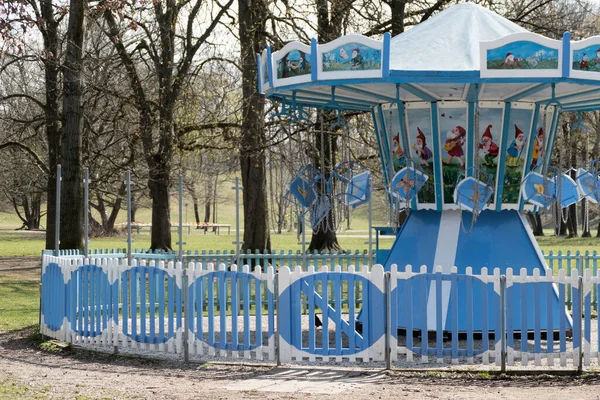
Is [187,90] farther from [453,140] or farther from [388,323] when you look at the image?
[388,323]

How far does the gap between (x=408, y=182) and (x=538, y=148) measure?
2.09 meters

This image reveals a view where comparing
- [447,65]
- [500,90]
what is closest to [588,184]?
[500,90]

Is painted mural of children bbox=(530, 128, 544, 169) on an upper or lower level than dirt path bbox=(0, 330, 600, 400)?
upper

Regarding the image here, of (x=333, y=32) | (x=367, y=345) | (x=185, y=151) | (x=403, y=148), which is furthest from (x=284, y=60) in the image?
(x=185, y=151)

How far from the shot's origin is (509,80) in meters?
11.3

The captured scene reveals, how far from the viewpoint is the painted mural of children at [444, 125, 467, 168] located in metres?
13.6

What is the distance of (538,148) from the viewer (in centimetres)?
1416

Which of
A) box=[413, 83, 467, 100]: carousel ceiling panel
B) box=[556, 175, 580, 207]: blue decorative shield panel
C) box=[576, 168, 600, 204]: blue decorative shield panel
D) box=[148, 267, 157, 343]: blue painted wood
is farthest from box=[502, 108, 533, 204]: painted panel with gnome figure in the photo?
box=[148, 267, 157, 343]: blue painted wood

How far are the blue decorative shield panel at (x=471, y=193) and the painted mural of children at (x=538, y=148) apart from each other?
3.86 ft

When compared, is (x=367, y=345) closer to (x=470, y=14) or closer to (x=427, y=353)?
(x=427, y=353)

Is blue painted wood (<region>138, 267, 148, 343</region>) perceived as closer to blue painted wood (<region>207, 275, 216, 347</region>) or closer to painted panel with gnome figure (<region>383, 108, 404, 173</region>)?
blue painted wood (<region>207, 275, 216, 347</region>)

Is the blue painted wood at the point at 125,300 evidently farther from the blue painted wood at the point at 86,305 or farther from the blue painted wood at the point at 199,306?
the blue painted wood at the point at 199,306

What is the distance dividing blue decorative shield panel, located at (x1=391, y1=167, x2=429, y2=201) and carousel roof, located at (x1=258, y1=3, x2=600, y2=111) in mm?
1076

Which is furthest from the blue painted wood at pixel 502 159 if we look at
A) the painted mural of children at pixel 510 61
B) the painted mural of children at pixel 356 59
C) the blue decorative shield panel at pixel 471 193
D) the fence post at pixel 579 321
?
the fence post at pixel 579 321
